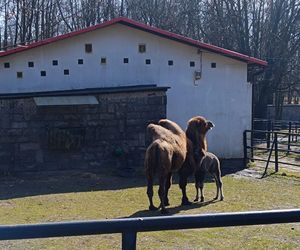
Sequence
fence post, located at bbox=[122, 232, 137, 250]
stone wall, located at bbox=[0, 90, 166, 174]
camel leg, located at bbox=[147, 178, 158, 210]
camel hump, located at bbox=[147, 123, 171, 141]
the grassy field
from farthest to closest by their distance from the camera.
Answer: stone wall, located at bbox=[0, 90, 166, 174]
camel hump, located at bbox=[147, 123, 171, 141]
camel leg, located at bbox=[147, 178, 158, 210]
the grassy field
fence post, located at bbox=[122, 232, 137, 250]

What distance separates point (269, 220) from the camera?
90.0 inches

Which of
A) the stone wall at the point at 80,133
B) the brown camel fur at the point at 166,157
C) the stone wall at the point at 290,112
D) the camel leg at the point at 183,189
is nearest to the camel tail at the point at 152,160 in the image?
the brown camel fur at the point at 166,157

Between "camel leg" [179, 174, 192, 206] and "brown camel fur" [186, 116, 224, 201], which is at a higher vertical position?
"brown camel fur" [186, 116, 224, 201]

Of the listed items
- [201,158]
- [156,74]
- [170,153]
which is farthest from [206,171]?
[156,74]

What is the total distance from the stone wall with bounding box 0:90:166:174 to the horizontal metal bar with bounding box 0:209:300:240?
1089 cm

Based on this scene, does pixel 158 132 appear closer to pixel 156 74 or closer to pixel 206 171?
pixel 206 171

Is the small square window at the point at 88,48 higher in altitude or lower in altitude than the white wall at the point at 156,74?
higher

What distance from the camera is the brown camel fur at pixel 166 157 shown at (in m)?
8.27

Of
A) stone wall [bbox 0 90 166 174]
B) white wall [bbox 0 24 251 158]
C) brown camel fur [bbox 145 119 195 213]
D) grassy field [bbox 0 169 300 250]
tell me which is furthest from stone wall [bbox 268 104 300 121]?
brown camel fur [bbox 145 119 195 213]

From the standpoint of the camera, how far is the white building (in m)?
14.2

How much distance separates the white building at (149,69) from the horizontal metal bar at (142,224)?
41.2ft

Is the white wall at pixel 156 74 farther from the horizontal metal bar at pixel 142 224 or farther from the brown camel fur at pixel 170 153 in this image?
the horizontal metal bar at pixel 142 224

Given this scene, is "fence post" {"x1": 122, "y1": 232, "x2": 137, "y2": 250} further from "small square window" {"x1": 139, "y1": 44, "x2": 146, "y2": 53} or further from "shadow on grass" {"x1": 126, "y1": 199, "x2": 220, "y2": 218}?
"small square window" {"x1": 139, "y1": 44, "x2": 146, "y2": 53}

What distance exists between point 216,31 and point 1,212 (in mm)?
25239
